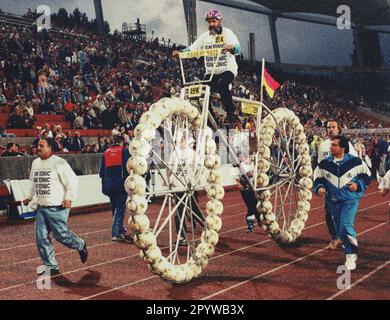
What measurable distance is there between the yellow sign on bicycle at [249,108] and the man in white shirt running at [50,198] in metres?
2.48

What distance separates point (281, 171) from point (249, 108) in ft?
4.52

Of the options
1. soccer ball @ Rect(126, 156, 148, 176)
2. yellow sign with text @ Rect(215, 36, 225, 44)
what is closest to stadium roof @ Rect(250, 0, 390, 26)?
yellow sign with text @ Rect(215, 36, 225, 44)

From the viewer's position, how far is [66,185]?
7148mm

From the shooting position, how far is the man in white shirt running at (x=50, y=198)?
7.10m

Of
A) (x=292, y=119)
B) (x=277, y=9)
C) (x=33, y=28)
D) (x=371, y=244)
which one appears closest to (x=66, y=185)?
(x=292, y=119)

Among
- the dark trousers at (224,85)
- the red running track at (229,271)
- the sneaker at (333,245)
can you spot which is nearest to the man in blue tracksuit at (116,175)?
the red running track at (229,271)

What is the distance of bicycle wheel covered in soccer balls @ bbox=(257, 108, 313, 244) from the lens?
310 inches

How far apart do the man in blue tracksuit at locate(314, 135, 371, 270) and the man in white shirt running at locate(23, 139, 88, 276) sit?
3249mm

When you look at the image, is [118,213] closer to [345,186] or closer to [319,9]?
[345,186]

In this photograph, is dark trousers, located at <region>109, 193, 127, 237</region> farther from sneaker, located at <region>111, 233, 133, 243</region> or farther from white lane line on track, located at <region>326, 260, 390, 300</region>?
white lane line on track, located at <region>326, 260, 390, 300</region>

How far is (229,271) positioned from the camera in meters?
7.03

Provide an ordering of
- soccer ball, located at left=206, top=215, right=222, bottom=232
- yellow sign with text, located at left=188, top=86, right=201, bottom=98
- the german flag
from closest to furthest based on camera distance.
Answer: soccer ball, located at left=206, top=215, right=222, bottom=232, yellow sign with text, located at left=188, top=86, right=201, bottom=98, the german flag

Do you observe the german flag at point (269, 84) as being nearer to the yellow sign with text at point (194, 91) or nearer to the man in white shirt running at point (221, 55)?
→ the man in white shirt running at point (221, 55)
